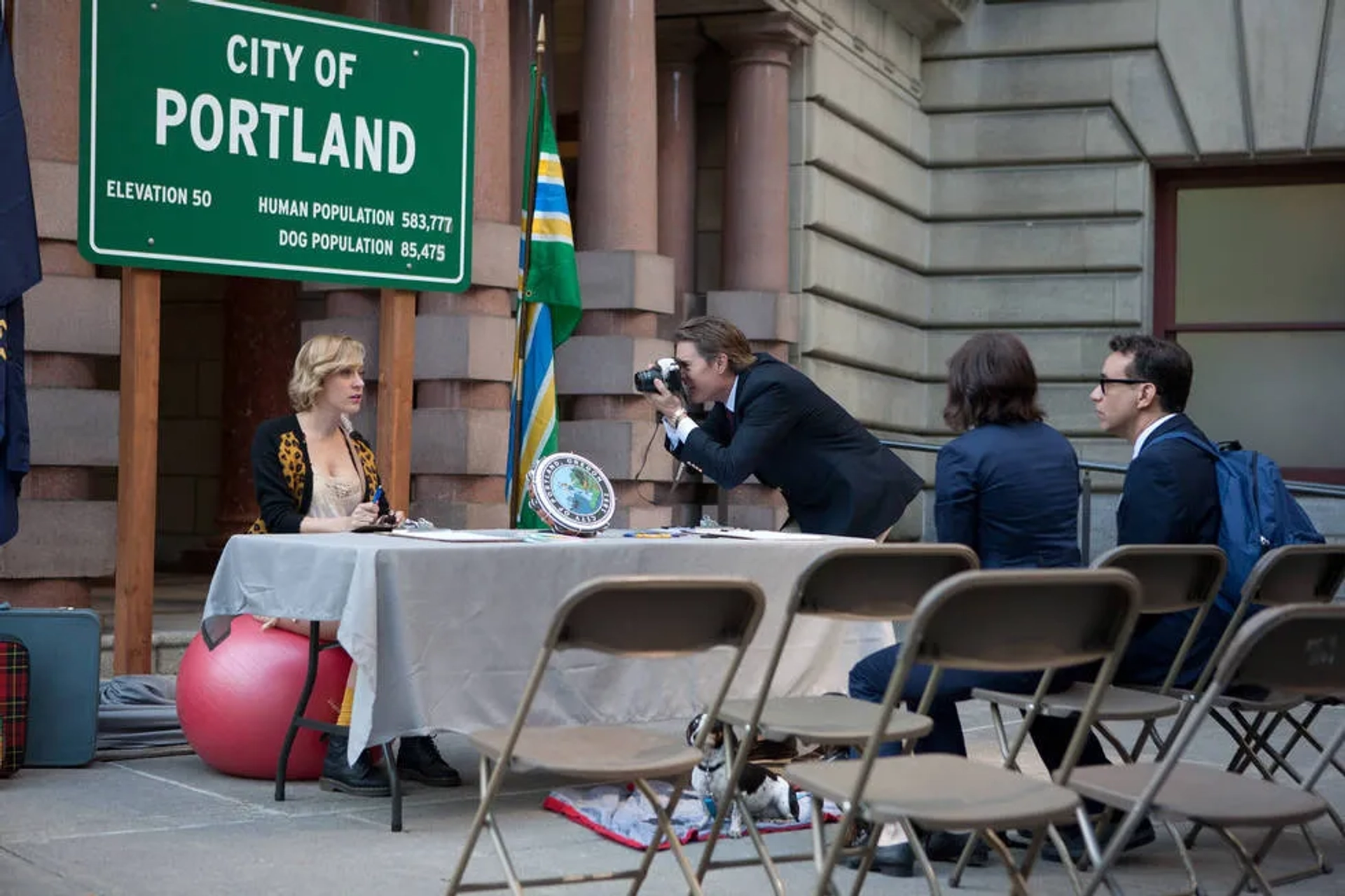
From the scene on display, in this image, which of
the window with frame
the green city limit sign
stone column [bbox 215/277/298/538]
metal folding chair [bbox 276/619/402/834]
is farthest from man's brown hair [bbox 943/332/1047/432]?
the window with frame

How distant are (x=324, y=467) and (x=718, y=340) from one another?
1456 millimetres

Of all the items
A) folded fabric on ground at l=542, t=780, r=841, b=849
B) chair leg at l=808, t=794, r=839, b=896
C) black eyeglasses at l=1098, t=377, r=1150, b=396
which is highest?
black eyeglasses at l=1098, t=377, r=1150, b=396

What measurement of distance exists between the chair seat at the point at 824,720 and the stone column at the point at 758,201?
741 centimetres

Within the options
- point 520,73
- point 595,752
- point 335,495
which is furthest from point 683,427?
point 520,73

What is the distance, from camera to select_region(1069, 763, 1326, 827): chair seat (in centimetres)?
359

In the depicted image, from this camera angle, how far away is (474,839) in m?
3.80

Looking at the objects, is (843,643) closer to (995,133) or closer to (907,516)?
(907,516)

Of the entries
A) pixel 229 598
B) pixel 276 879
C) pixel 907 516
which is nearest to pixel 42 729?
pixel 229 598

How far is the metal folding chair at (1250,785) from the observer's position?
11.6 ft

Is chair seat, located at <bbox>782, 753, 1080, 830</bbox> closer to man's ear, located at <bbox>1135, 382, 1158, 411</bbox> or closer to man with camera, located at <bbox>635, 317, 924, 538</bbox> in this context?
man's ear, located at <bbox>1135, 382, 1158, 411</bbox>

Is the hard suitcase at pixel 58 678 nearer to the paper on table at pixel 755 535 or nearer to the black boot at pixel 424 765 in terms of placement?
the black boot at pixel 424 765

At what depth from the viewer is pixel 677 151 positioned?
12.5 m

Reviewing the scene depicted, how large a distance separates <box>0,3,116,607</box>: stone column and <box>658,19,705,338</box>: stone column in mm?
5148

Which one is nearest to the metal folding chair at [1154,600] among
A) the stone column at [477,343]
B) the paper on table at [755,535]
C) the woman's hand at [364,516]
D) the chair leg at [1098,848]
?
the chair leg at [1098,848]
